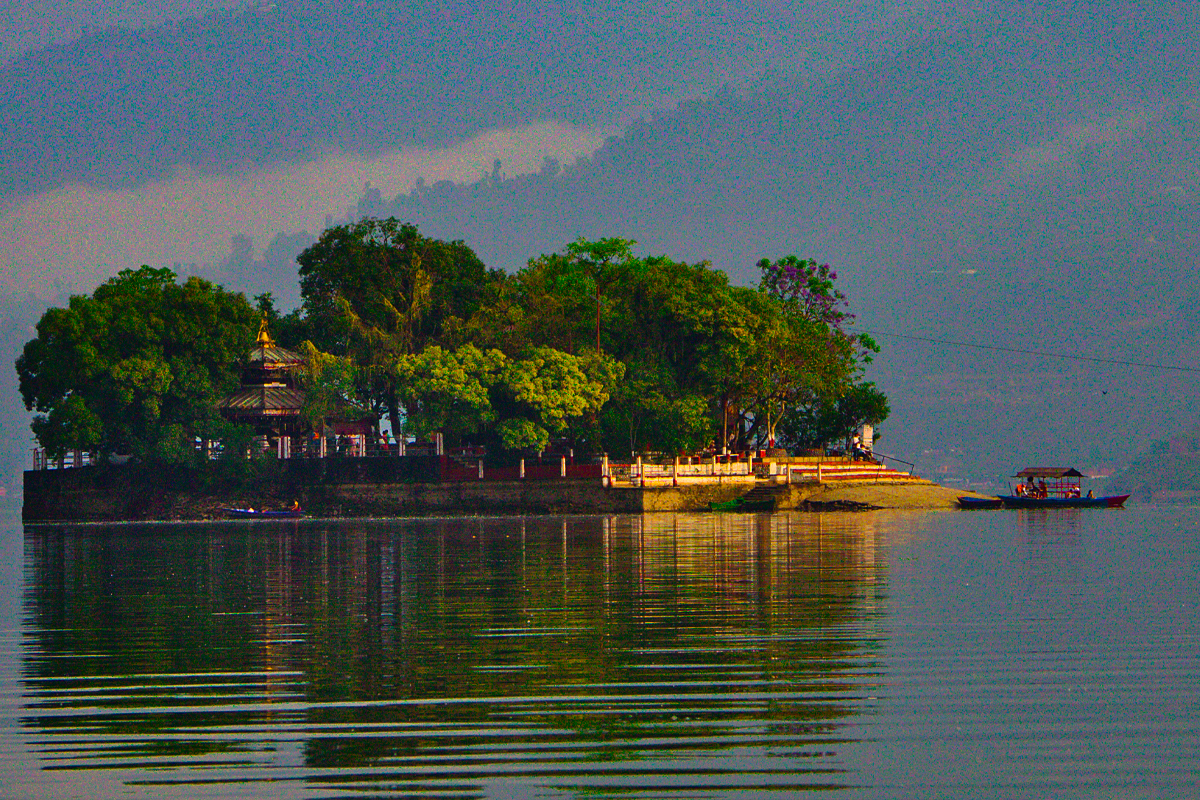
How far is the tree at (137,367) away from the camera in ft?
220

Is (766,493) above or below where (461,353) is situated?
below

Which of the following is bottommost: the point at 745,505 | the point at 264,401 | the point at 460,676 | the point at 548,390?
the point at 745,505

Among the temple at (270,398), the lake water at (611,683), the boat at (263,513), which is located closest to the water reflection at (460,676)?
the lake water at (611,683)

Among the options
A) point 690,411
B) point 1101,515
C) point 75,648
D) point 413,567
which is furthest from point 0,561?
point 1101,515

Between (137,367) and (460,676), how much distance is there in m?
57.4

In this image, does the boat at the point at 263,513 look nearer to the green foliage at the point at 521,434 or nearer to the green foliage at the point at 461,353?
the green foliage at the point at 461,353

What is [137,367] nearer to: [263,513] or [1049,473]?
[263,513]

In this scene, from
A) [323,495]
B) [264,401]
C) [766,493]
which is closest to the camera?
[766,493]

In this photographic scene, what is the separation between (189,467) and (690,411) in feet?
80.0

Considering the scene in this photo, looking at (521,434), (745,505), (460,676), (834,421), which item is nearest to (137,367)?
(521,434)

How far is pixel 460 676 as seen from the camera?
13.1 metres

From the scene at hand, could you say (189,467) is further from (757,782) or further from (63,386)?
(757,782)

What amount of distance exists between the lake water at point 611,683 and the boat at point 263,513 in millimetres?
42674

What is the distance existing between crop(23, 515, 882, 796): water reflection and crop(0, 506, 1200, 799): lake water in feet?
0.15
